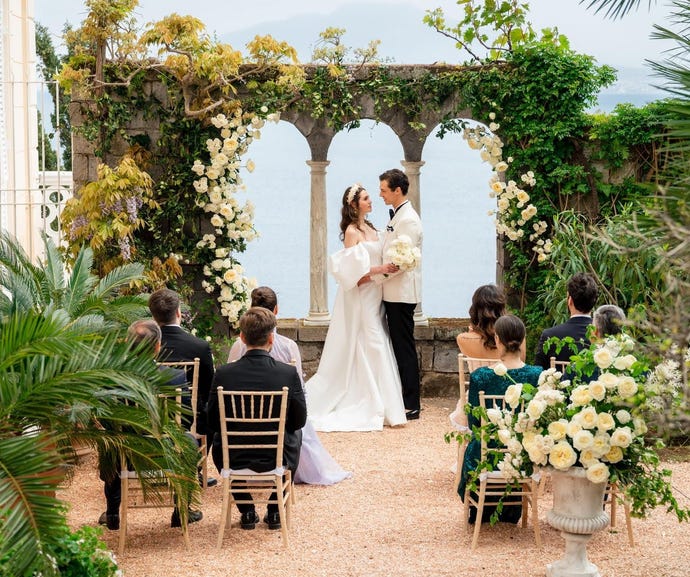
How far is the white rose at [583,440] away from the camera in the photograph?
13.8ft

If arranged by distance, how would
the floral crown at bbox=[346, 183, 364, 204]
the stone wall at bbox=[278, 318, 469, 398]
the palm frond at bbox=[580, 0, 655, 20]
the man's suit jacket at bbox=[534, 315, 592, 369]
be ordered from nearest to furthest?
the palm frond at bbox=[580, 0, 655, 20] < the man's suit jacket at bbox=[534, 315, 592, 369] < the floral crown at bbox=[346, 183, 364, 204] < the stone wall at bbox=[278, 318, 469, 398]

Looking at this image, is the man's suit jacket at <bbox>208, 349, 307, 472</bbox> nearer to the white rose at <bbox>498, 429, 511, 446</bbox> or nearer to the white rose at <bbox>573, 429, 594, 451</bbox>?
the white rose at <bbox>498, 429, 511, 446</bbox>

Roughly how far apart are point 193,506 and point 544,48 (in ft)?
16.2

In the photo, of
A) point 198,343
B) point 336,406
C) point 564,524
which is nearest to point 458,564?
point 564,524

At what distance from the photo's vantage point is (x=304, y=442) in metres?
6.38

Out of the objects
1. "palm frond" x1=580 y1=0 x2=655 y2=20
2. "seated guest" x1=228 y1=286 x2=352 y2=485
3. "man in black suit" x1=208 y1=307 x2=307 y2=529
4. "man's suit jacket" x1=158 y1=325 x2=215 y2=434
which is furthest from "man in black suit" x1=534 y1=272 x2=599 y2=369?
"palm frond" x1=580 y1=0 x2=655 y2=20

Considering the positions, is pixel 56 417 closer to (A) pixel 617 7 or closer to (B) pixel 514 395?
(B) pixel 514 395

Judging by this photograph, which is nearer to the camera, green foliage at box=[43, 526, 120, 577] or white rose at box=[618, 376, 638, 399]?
green foliage at box=[43, 526, 120, 577]

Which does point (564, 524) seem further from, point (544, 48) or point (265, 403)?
point (544, 48)

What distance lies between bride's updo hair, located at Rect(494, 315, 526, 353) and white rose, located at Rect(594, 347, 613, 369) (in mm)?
925

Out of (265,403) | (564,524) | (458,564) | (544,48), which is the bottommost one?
(458,564)

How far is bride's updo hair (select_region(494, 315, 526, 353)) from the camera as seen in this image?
522cm

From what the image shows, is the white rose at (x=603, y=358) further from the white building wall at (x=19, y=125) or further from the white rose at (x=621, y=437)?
the white building wall at (x=19, y=125)

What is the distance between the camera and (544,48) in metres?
8.63
